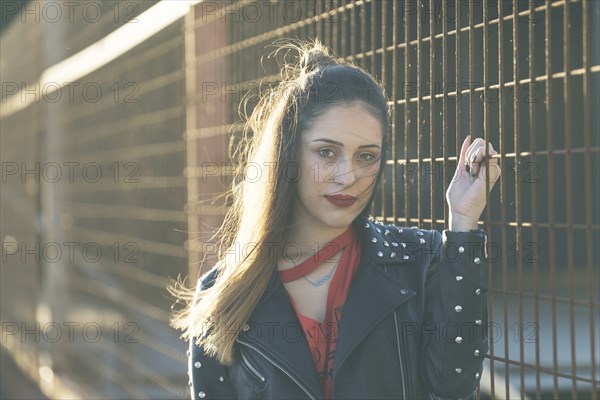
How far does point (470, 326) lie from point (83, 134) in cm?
705

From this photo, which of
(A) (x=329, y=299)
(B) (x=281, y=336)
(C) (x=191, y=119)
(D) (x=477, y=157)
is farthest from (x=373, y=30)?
(C) (x=191, y=119)

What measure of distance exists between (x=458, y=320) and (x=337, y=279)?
0.39m

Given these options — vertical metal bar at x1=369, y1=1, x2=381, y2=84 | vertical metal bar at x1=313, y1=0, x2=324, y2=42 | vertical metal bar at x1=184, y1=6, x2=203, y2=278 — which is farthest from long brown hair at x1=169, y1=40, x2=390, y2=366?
vertical metal bar at x1=184, y1=6, x2=203, y2=278

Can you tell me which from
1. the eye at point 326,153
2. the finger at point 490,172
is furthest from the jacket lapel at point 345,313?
the finger at point 490,172

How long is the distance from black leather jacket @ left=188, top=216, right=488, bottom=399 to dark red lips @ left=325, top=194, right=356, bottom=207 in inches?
5.5

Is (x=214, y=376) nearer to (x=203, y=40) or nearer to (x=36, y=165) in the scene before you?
(x=203, y=40)

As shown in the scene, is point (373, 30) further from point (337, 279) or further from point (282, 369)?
point (282, 369)

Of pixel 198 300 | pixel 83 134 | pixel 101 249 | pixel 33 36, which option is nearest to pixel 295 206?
pixel 198 300

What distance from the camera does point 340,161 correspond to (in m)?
2.77

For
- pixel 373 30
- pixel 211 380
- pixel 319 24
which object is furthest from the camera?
pixel 319 24

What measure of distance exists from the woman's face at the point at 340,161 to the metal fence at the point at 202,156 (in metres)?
0.31

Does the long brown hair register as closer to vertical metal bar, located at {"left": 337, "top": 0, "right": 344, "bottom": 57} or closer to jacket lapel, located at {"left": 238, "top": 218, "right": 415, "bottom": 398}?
jacket lapel, located at {"left": 238, "top": 218, "right": 415, "bottom": 398}

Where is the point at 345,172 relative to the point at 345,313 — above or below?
above

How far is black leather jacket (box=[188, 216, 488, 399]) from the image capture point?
2654 mm
